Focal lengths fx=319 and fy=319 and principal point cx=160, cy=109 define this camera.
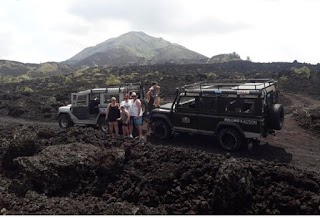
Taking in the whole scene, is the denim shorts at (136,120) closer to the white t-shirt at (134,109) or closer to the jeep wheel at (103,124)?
the white t-shirt at (134,109)

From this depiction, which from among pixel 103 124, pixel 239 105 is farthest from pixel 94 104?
pixel 239 105

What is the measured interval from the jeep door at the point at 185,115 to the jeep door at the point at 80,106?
4.70 meters

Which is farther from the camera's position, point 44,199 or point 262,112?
point 262,112

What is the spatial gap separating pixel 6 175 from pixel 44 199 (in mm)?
2739

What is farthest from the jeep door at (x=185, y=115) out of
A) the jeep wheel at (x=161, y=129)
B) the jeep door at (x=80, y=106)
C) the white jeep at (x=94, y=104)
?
the jeep door at (x=80, y=106)

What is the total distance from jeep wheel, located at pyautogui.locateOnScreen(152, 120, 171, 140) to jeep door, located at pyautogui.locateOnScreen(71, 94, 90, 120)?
3.75 meters

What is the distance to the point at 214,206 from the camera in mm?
6684

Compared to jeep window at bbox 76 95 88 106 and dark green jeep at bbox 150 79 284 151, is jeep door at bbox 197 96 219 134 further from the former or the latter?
jeep window at bbox 76 95 88 106

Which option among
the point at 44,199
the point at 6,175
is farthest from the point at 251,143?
the point at 6,175

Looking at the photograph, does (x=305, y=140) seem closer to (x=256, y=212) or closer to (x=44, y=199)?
(x=256, y=212)

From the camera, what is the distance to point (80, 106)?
15.3 m

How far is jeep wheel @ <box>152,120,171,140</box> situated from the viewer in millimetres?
12925

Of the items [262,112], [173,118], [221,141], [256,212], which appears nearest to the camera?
[256,212]

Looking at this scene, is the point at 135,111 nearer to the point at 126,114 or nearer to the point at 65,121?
the point at 126,114
